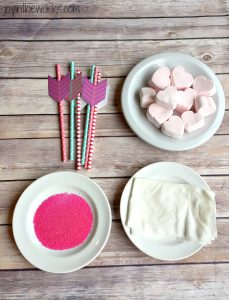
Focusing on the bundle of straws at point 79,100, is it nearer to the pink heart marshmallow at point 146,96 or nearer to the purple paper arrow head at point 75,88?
the purple paper arrow head at point 75,88

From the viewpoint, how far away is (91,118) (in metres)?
1.02

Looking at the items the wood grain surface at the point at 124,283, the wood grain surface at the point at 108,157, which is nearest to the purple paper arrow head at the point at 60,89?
the wood grain surface at the point at 108,157

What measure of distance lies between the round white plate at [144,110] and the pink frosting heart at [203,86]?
0.12 ft

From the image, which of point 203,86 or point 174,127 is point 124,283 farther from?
point 203,86

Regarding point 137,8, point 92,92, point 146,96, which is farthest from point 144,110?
point 137,8

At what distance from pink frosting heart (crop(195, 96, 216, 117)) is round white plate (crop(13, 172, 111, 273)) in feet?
1.25

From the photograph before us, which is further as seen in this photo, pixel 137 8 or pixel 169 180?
pixel 137 8

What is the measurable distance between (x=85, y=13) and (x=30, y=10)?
192 mm

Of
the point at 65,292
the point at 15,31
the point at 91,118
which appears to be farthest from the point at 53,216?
the point at 15,31

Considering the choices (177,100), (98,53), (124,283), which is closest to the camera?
(124,283)

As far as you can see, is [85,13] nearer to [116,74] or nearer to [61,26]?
[61,26]

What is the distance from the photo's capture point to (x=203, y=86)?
1.02 metres

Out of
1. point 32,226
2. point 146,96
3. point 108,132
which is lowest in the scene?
point 32,226

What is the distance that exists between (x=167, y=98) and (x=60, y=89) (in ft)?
1.08
